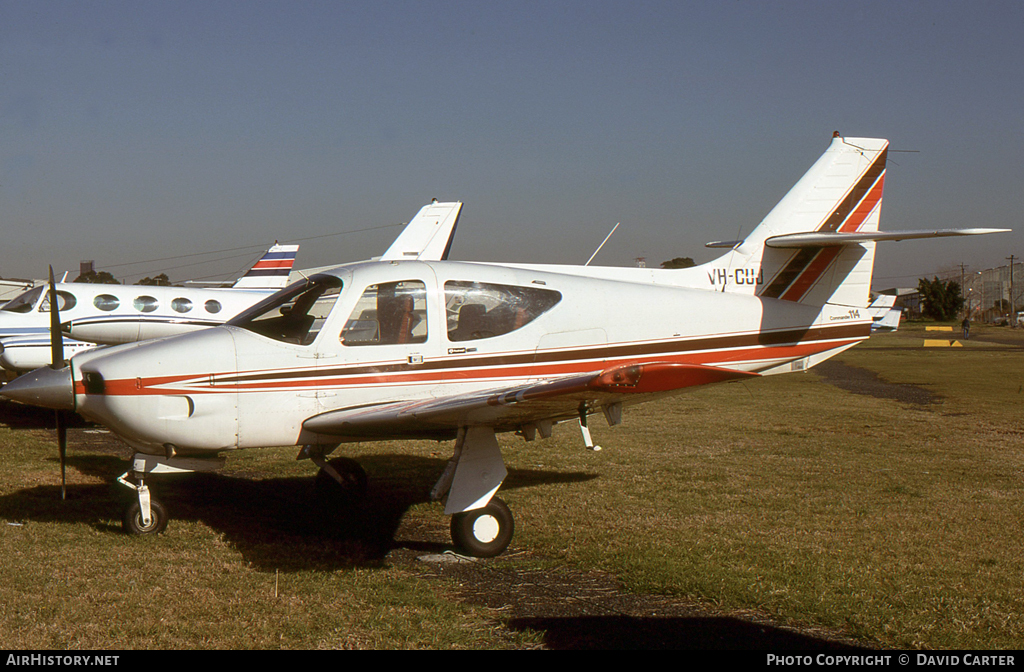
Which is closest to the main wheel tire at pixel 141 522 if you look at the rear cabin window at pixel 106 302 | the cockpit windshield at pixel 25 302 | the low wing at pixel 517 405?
the low wing at pixel 517 405

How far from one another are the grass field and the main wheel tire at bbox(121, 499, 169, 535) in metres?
0.13

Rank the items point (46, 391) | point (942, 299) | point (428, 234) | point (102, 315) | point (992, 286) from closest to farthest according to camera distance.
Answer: point (46, 391), point (102, 315), point (428, 234), point (942, 299), point (992, 286)

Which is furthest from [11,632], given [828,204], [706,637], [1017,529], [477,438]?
[828,204]

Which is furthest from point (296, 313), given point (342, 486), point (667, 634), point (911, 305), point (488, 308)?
point (911, 305)

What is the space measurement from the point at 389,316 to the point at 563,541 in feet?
7.80

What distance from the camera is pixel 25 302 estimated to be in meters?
14.5

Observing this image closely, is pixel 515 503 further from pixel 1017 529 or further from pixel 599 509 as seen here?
pixel 1017 529

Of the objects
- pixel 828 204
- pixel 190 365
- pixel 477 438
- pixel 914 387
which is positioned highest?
pixel 828 204

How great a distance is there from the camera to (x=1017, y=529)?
6.39 meters

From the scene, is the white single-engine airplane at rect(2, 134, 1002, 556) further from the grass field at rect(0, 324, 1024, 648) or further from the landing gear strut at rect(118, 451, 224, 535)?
the grass field at rect(0, 324, 1024, 648)

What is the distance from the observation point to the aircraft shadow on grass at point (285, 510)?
607cm

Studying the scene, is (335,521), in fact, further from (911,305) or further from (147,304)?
(911,305)

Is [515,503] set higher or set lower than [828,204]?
lower

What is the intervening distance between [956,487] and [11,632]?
27.4 ft
